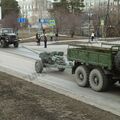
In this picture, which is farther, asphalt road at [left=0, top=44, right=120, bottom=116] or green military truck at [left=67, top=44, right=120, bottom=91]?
green military truck at [left=67, top=44, right=120, bottom=91]

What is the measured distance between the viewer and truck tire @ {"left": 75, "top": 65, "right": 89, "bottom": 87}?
12.0m

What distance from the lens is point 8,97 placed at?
9.57 meters

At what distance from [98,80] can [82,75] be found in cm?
113

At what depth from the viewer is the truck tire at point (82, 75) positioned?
39.4ft

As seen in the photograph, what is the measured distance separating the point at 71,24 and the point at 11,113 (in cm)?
6200

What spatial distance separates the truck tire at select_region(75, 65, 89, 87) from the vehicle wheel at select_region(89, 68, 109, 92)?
0.38m

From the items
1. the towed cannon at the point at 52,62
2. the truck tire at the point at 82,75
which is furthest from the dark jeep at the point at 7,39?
the truck tire at the point at 82,75

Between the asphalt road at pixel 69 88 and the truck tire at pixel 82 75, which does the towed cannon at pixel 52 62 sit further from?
the truck tire at pixel 82 75

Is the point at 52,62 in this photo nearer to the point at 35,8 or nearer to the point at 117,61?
the point at 117,61

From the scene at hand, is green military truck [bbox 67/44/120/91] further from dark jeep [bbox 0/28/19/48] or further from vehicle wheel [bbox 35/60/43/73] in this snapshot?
dark jeep [bbox 0/28/19/48]

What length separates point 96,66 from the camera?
1144cm

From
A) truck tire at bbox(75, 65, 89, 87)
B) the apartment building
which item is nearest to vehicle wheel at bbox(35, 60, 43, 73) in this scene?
truck tire at bbox(75, 65, 89, 87)

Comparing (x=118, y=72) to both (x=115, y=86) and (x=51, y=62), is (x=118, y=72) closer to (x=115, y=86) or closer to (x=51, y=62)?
(x=115, y=86)

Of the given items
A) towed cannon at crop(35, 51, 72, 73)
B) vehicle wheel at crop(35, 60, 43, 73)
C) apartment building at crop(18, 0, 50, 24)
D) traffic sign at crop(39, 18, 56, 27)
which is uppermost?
apartment building at crop(18, 0, 50, 24)
